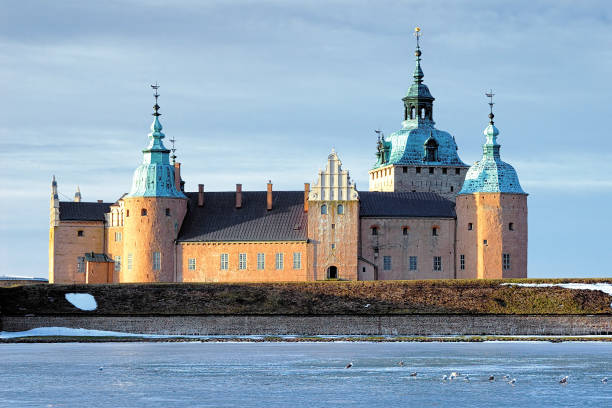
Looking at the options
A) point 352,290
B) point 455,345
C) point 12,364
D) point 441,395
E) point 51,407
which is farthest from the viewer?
point 352,290

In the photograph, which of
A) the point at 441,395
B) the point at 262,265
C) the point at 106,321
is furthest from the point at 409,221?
the point at 441,395

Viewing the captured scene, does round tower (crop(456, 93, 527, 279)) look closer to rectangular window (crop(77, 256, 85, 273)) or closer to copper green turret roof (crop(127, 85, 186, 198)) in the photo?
copper green turret roof (crop(127, 85, 186, 198))

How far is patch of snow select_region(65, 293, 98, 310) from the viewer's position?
73.5 m

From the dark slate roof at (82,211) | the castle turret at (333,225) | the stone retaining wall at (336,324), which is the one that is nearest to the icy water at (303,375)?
the stone retaining wall at (336,324)

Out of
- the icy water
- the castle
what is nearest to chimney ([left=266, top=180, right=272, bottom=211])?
the castle

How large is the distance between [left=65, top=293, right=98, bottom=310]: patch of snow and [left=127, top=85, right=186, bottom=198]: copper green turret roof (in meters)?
11.7

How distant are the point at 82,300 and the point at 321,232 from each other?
1736 centimetres

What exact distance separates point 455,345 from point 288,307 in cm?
1278

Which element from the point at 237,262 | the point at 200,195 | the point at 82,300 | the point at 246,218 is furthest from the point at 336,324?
the point at 200,195

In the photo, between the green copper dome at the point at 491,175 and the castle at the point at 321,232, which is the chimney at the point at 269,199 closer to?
the castle at the point at 321,232

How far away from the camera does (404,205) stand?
85875mm

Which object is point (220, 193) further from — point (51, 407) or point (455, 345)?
point (51, 407)

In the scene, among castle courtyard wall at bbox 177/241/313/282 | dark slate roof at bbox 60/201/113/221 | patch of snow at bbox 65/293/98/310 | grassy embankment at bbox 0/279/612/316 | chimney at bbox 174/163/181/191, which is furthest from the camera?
dark slate roof at bbox 60/201/113/221

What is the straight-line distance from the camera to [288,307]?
2891 inches
